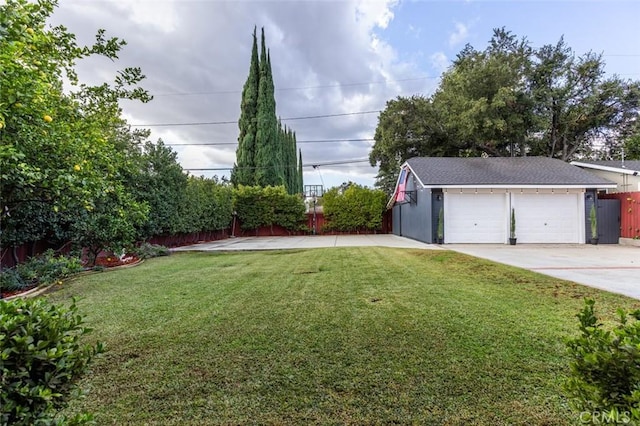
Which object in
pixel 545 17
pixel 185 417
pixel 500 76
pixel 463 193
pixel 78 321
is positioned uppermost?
pixel 500 76

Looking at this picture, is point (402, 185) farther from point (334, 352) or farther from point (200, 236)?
point (334, 352)

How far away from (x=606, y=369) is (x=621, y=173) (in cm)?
1723

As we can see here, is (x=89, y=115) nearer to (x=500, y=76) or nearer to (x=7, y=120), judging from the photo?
(x=7, y=120)

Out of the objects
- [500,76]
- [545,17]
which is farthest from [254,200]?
[545,17]

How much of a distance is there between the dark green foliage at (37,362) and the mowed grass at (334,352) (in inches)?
35.8

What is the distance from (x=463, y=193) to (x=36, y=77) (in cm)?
1336

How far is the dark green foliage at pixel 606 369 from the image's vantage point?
3.75 feet

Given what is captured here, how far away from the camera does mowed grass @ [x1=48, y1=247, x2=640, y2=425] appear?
2.02 metres

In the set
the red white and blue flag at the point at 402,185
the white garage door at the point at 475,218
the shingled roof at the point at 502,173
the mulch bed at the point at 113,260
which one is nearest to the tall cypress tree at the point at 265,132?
the red white and blue flag at the point at 402,185

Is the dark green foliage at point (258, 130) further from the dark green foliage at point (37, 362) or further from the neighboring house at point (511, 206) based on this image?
the dark green foliage at point (37, 362)

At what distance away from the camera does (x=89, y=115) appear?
431 centimetres

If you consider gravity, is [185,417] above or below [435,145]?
below

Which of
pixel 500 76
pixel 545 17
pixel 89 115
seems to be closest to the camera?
pixel 89 115

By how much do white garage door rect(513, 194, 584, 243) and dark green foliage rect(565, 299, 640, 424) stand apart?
1354 cm
